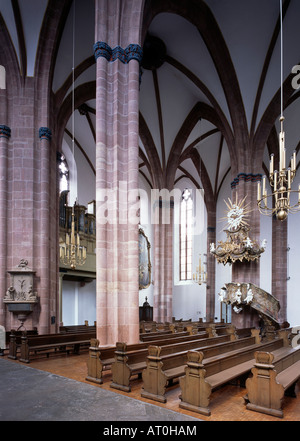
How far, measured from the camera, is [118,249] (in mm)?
8711

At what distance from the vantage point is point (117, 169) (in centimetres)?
891

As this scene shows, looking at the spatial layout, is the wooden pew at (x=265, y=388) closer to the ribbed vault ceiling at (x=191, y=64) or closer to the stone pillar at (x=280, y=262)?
the ribbed vault ceiling at (x=191, y=64)

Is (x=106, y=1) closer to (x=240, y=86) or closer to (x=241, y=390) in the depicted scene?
(x=240, y=86)

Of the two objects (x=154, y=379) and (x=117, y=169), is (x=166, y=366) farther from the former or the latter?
(x=117, y=169)

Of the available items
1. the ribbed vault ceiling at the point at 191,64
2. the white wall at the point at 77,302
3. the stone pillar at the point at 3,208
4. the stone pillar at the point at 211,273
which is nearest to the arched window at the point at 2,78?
the ribbed vault ceiling at the point at 191,64

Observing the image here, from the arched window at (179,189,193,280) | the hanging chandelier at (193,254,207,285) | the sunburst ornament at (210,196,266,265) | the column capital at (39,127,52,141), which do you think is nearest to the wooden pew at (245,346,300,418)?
the sunburst ornament at (210,196,266,265)

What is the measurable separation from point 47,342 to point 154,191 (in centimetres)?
1215

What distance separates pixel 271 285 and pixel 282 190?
16865 millimetres

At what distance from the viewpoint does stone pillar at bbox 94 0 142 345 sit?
8516 millimetres

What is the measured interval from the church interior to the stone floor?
24 cm

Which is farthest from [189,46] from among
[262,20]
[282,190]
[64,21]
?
[282,190]

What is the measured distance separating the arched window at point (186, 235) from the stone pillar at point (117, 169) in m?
18.1

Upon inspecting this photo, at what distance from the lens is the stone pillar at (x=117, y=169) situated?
852cm

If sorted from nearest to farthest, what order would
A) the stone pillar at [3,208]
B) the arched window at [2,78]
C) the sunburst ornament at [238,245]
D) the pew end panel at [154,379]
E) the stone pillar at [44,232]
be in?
the pew end panel at [154,379]
the stone pillar at [3,208]
the stone pillar at [44,232]
the arched window at [2,78]
the sunburst ornament at [238,245]
